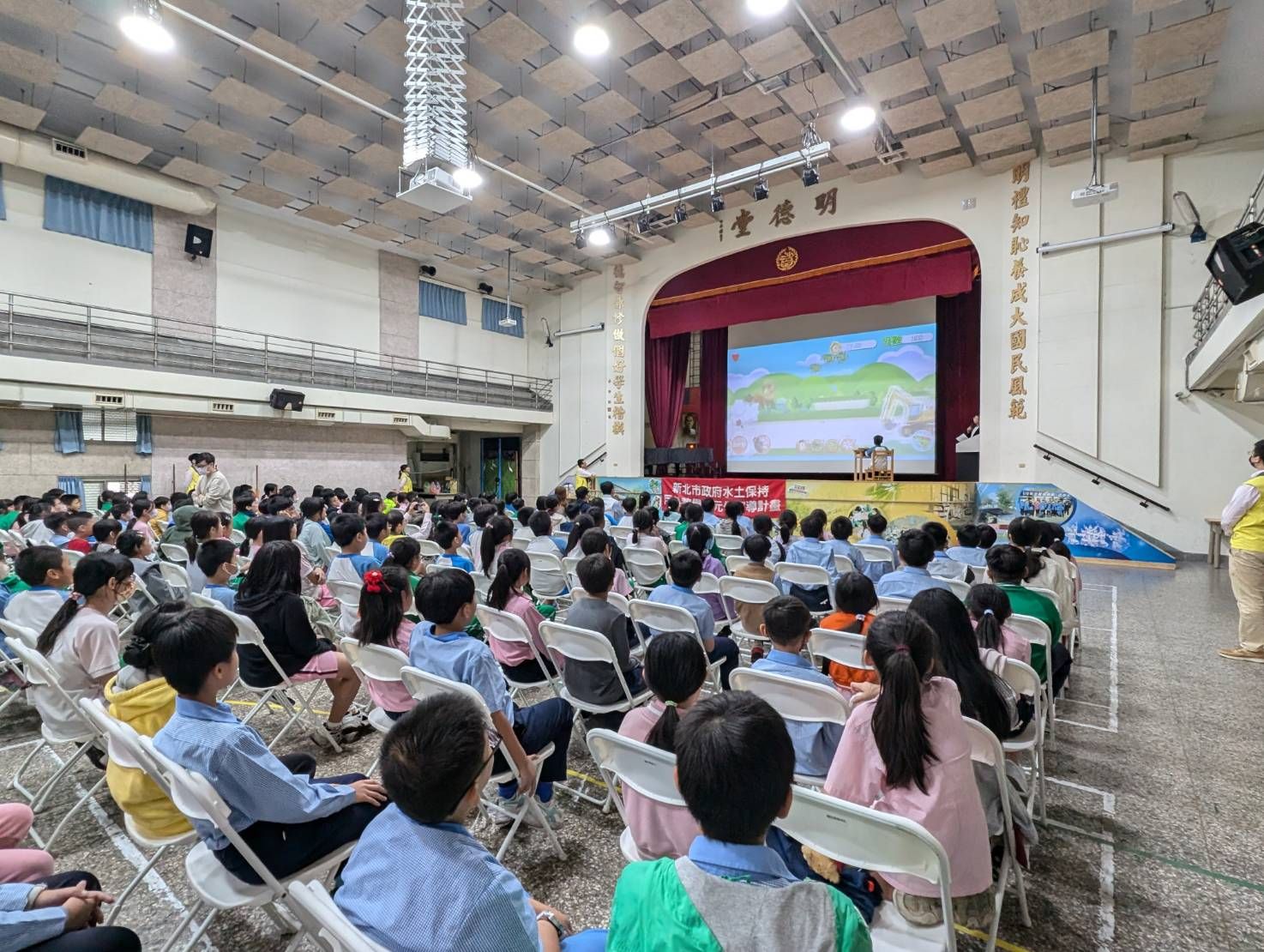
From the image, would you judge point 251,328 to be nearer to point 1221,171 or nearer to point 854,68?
point 854,68

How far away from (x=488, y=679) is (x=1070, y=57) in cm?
825

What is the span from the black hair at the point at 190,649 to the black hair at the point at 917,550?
301cm

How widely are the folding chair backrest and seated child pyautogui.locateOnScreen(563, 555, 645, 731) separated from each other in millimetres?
711

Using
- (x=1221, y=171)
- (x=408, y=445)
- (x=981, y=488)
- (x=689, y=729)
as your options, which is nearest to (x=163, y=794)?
(x=689, y=729)

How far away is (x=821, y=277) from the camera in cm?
1064

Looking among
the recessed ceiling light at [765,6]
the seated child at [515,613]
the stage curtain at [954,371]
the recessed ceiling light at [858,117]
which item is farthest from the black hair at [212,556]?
the stage curtain at [954,371]

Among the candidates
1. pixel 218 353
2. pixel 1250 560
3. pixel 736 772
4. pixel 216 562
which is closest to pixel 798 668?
pixel 736 772

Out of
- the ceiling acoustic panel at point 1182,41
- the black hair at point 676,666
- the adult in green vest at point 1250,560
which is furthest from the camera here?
the ceiling acoustic panel at point 1182,41

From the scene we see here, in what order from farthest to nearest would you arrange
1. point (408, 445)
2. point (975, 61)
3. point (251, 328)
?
point (408, 445)
point (251, 328)
point (975, 61)

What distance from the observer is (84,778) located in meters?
2.53

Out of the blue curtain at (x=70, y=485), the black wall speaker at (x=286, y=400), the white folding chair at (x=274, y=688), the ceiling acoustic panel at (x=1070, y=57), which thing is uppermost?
the ceiling acoustic panel at (x=1070, y=57)

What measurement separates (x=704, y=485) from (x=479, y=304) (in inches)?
301

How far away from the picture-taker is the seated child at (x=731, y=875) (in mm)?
785

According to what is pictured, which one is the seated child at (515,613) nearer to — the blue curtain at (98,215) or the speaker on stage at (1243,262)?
the speaker on stage at (1243,262)
